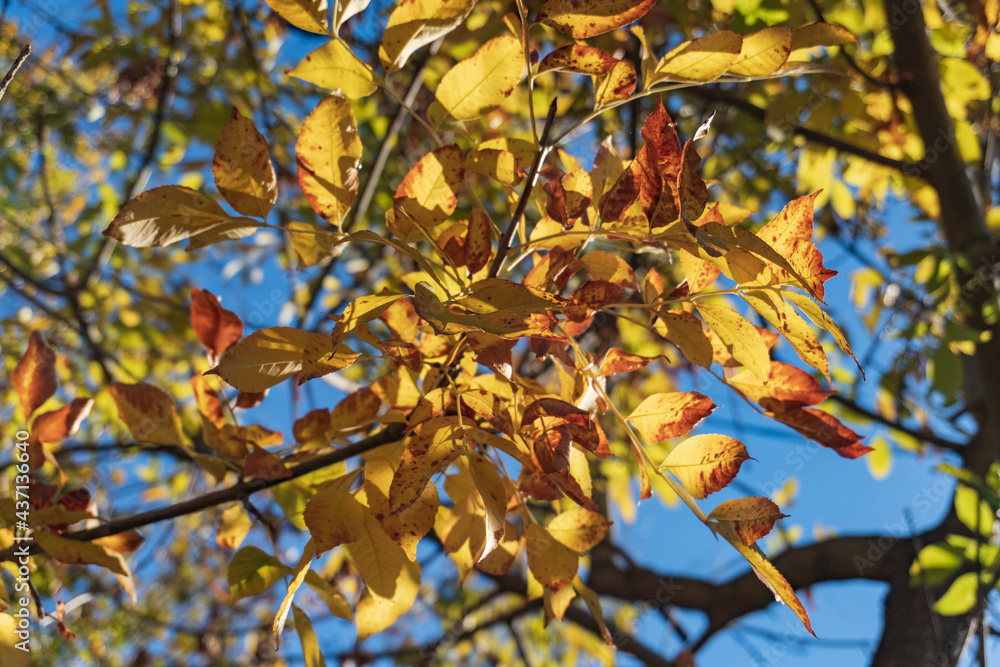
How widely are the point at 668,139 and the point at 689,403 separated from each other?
22 cm

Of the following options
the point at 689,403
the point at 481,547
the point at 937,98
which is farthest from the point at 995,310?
the point at 481,547

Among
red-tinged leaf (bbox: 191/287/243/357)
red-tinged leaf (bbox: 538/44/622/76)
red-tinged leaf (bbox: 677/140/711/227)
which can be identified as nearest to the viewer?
red-tinged leaf (bbox: 677/140/711/227)

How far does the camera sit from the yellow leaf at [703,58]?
0.50 m

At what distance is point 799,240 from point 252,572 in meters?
0.56

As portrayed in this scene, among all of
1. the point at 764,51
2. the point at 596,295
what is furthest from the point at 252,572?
the point at 764,51

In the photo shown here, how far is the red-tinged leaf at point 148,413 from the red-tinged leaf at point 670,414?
0.48 metres

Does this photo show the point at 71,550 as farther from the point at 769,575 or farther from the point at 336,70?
the point at 769,575

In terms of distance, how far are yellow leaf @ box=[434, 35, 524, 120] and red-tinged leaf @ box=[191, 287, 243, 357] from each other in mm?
310

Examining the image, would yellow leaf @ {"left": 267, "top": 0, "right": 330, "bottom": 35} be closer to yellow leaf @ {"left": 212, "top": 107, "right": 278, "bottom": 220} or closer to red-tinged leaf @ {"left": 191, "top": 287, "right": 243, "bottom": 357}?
yellow leaf @ {"left": 212, "top": 107, "right": 278, "bottom": 220}

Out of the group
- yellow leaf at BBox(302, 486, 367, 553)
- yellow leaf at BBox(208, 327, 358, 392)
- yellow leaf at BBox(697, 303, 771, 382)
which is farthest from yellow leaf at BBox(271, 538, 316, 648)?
yellow leaf at BBox(697, 303, 771, 382)

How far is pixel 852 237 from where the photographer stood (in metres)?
1.93

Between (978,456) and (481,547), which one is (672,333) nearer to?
(481,547)

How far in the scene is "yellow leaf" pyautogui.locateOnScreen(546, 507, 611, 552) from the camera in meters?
0.61

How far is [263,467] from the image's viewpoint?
55 cm
